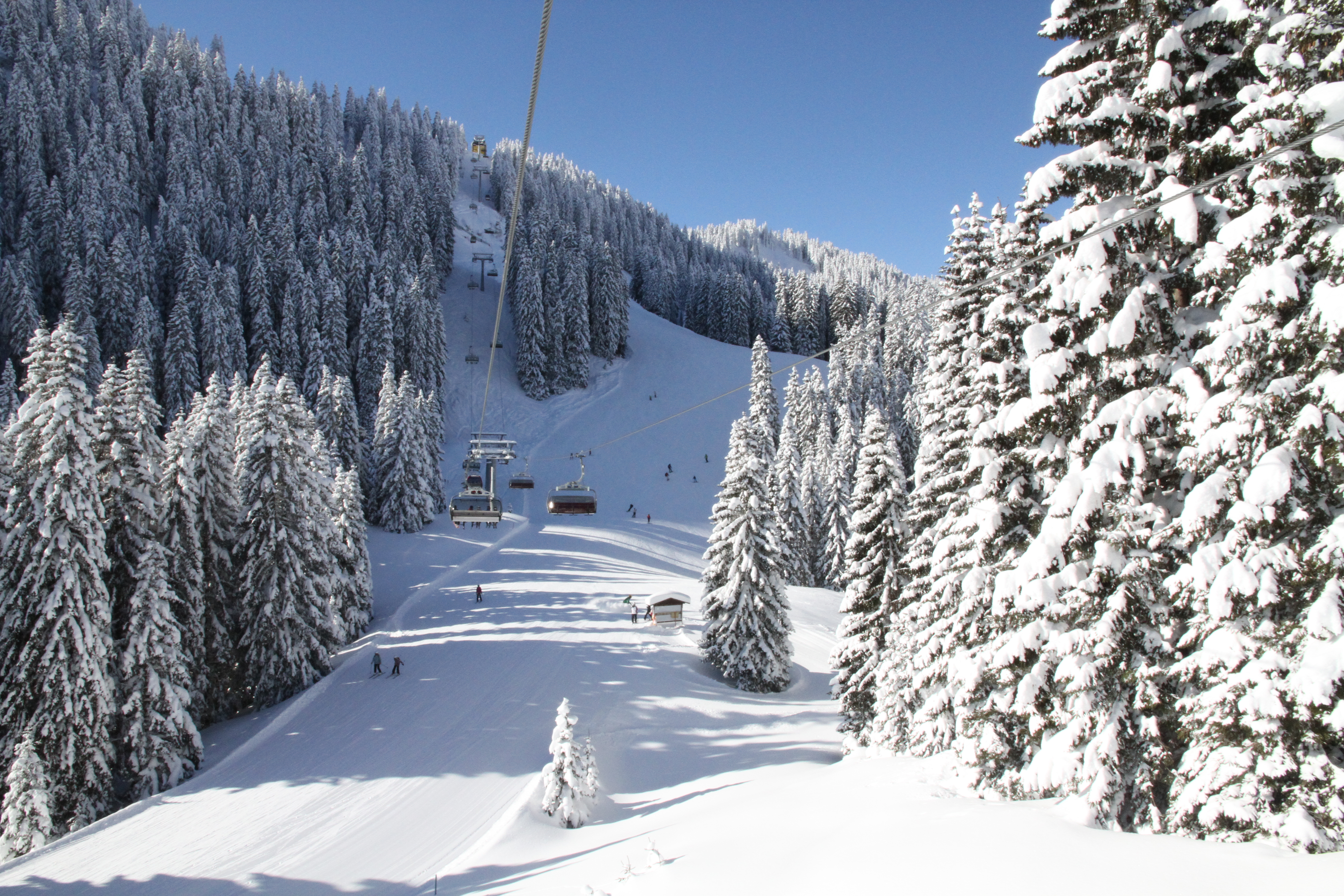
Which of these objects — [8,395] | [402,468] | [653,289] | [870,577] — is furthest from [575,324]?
[870,577]

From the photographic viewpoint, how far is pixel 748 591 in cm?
3375

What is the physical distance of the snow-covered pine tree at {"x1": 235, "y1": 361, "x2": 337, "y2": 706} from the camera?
30250 millimetres

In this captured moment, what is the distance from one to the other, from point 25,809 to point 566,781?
15.9m

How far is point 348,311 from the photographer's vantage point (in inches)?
3292

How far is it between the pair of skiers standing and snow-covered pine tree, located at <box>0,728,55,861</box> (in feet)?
39.4

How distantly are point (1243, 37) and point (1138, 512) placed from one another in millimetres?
5467

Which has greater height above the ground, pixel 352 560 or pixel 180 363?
pixel 180 363

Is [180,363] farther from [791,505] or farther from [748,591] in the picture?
[748,591]

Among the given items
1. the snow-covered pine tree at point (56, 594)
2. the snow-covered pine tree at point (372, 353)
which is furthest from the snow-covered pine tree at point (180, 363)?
the snow-covered pine tree at point (56, 594)

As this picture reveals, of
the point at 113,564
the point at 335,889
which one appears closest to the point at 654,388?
the point at 113,564

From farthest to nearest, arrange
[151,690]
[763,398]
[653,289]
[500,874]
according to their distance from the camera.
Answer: [653,289] < [763,398] < [151,690] < [500,874]

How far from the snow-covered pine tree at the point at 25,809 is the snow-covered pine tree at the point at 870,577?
80.0 feet

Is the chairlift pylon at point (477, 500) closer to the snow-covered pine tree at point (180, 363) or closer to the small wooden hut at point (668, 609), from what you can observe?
the small wooden hut at point (668, 609)

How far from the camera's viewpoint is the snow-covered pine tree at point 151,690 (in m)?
23.4
